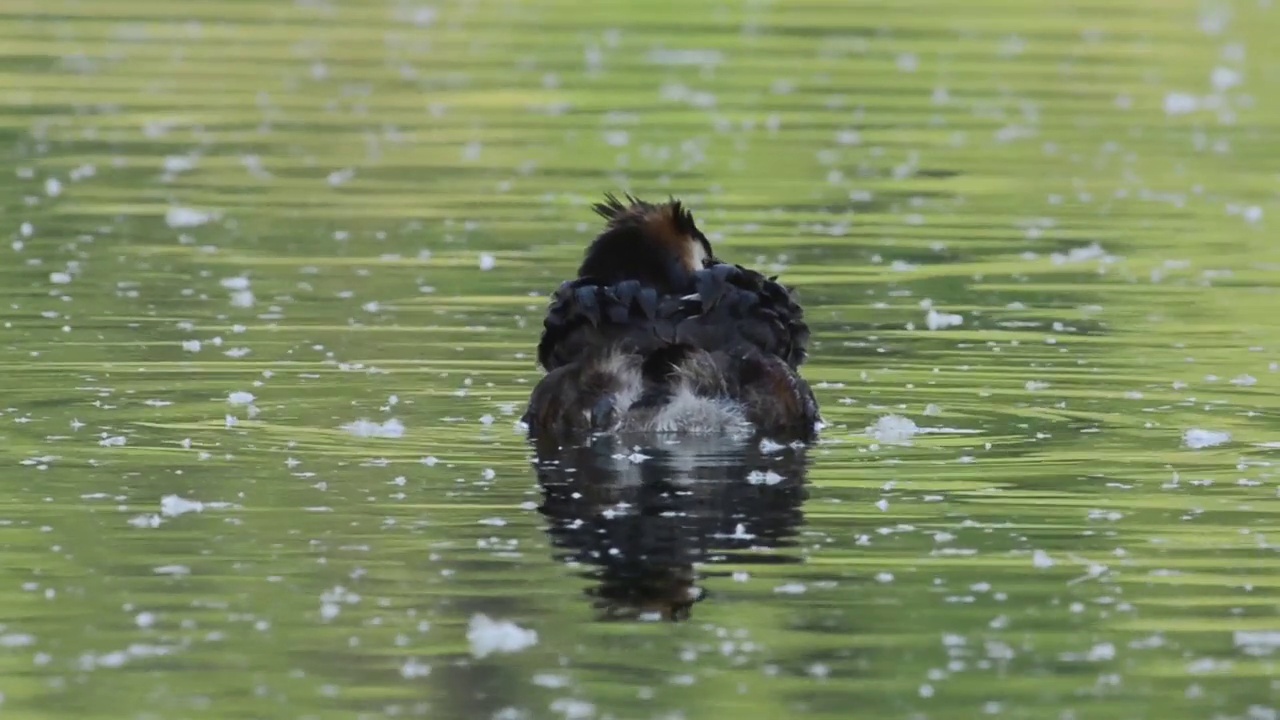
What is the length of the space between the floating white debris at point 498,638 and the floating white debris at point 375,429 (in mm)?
3212

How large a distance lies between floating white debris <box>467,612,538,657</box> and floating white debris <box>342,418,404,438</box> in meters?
3.21

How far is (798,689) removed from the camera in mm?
7496

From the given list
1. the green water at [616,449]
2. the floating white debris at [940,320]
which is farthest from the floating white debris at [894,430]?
the floating white debris at [940,320]

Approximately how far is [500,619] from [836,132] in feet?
51.6

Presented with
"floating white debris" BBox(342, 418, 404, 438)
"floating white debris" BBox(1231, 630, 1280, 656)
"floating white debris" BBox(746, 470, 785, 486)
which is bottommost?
"floating white debris" BBox(1231, 630, 1280, 656)

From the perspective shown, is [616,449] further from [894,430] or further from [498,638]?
[498,638]

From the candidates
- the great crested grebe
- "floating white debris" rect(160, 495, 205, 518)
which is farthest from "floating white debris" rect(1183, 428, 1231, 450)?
"floating white debris" rect(160, 495, 205, 518)

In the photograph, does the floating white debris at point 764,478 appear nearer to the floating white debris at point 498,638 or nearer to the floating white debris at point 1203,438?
the floating white debris at point 1203,438

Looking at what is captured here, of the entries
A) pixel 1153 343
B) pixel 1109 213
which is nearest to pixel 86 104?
pixel 1109 213

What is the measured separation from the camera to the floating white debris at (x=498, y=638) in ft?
25.7

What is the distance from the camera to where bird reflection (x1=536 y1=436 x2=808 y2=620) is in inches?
340

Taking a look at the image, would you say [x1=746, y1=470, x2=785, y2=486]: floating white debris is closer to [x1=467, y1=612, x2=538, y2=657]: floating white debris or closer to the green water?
the green water

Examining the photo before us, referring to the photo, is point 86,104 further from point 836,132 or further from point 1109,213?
point 1109,213

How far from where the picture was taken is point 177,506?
967 centimetres
